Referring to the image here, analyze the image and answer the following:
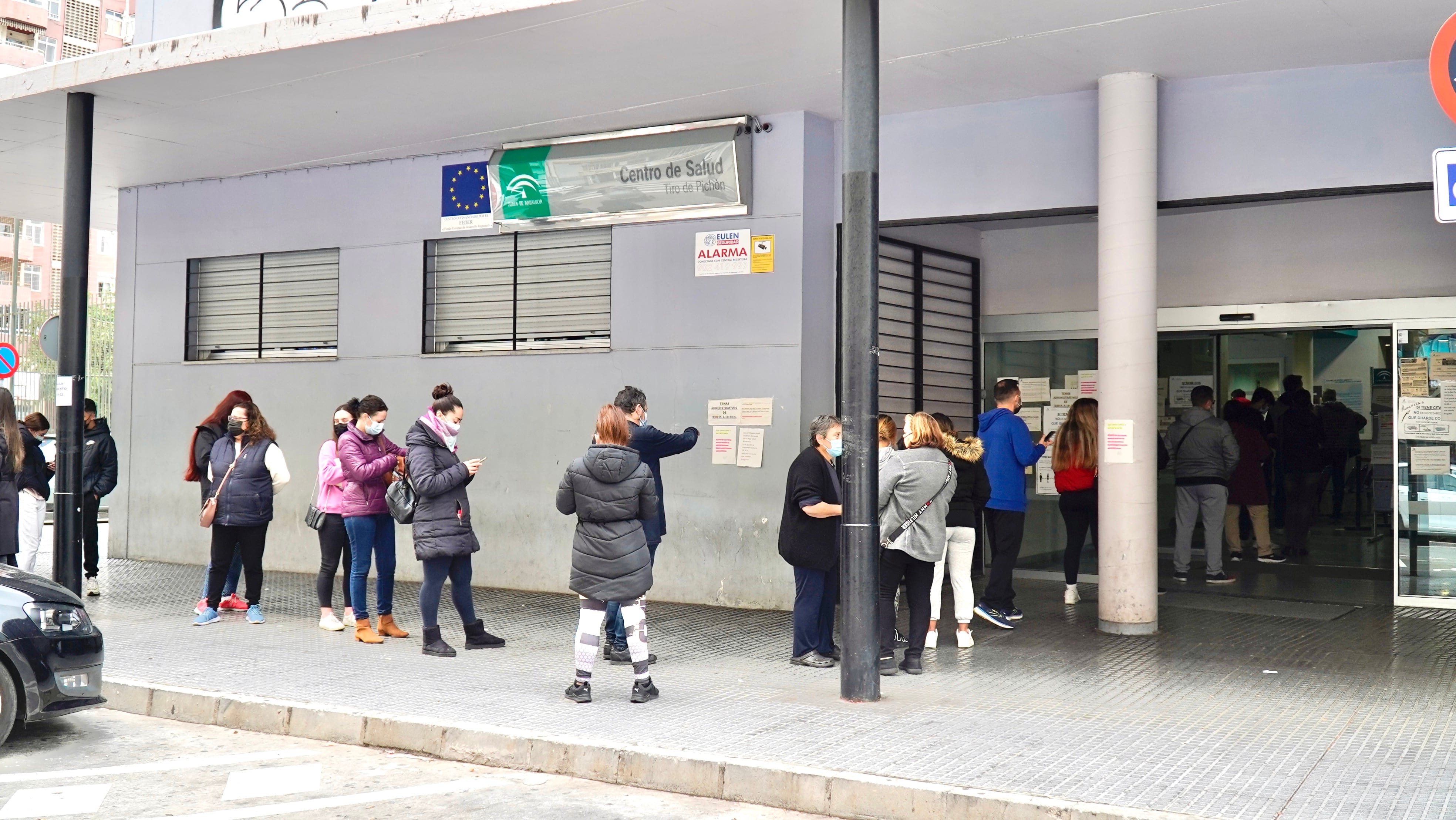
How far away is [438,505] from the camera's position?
26.3 ft

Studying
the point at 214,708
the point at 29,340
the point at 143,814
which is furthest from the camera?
the point at 29,340

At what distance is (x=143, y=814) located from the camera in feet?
16.5

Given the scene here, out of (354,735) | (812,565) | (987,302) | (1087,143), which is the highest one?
(1087,143)

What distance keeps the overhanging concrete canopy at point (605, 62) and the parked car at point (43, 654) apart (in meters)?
4.11

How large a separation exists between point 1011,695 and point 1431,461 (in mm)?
5440

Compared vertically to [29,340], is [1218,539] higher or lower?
lower

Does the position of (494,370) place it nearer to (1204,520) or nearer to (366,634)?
(366,634)

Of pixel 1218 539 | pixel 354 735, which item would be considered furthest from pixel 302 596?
pixel 1218 539

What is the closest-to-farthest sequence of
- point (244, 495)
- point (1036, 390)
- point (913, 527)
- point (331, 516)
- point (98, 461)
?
point (913, 527), point (331, 516), point (244, 495), point (98, 461), point (1036, 390)

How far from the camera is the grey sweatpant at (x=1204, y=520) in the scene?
1169 centimetres

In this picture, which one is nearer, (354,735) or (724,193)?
(354,735)

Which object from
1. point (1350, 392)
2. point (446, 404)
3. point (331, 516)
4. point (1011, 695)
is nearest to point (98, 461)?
point (331, 516)

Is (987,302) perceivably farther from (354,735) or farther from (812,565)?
(354,735)

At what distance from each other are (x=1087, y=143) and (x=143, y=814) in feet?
24.8
